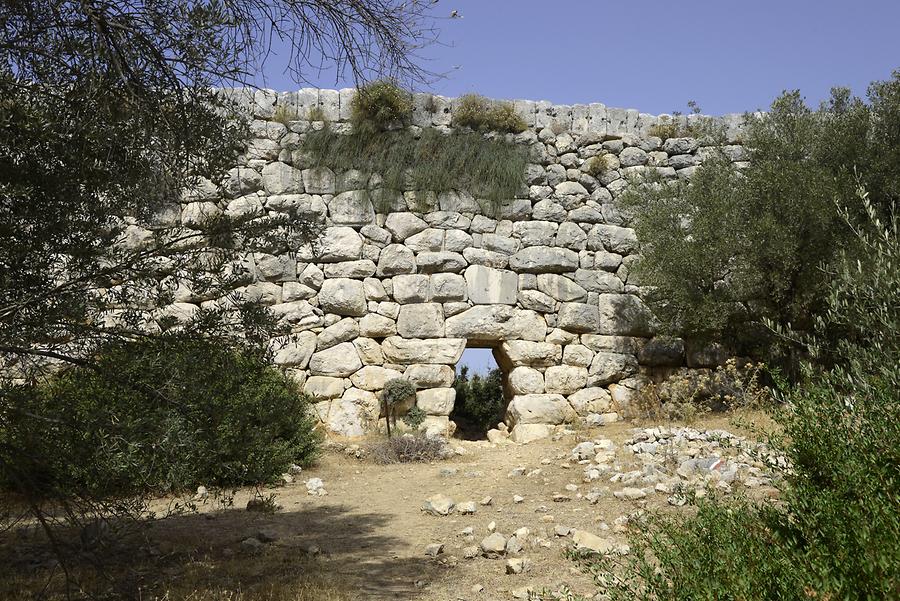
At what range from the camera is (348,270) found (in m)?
11.3

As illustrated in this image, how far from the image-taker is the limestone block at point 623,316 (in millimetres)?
11820

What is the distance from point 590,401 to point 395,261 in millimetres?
3687

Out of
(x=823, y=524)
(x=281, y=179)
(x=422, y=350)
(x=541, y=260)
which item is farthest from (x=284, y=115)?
(x=823, y=524)

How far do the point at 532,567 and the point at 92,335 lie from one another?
3.33 meters

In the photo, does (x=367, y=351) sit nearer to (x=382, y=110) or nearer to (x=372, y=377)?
(x=372, y=377)

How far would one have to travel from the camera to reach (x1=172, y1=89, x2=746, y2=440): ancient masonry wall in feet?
36.7

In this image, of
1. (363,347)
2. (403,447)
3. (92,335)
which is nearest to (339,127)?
(363,347)

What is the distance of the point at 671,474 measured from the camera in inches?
299

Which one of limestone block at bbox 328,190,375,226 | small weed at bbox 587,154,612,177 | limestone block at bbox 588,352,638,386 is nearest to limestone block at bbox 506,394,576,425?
limestone block at bbox 588,352,638,386

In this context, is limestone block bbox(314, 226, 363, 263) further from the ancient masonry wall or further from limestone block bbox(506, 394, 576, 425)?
limestone block bbox(506, 394, 576, 425)

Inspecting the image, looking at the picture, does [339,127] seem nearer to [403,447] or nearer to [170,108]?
[403,447]

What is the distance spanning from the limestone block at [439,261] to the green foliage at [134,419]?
Result: 21.8 feet

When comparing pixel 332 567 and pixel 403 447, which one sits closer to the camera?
pixel 332 567

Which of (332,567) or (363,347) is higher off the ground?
(363,347)
